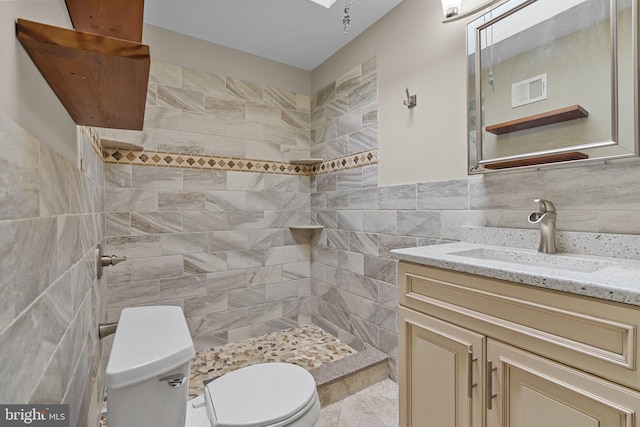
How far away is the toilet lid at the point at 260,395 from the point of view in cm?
105

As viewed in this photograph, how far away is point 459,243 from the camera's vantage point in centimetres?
151

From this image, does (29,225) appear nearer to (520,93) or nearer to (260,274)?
(520,93)

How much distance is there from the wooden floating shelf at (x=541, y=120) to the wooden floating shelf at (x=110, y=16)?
147cm

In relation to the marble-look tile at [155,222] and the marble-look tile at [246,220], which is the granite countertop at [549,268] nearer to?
the marble-look tile at [246,220]

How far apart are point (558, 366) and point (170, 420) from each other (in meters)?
1.12

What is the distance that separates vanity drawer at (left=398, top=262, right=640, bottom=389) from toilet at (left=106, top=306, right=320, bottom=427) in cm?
67

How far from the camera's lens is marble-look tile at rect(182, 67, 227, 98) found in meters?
2.28

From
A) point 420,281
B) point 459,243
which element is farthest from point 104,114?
point 459,243

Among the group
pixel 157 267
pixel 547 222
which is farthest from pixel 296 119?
pixel 547 222

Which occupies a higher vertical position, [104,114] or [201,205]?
[104,114]

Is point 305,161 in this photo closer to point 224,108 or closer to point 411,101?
point 224,108

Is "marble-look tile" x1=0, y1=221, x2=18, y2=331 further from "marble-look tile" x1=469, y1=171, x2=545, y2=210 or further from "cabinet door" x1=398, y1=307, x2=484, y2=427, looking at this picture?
"marble-look tile" x1=469, y1=171, x2=545, y2=210
